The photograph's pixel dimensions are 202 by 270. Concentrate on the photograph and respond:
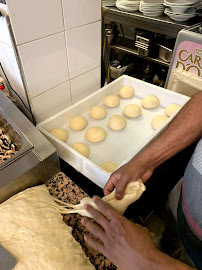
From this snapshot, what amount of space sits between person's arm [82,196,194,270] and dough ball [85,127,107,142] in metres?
0.66

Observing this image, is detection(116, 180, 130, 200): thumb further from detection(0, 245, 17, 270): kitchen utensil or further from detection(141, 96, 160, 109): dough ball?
detection(141, 96, 160, 109): dough ball

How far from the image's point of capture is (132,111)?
1.52 m

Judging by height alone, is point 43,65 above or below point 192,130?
above

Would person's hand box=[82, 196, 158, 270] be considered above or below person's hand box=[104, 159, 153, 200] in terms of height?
above

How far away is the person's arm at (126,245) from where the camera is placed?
0.61 meters

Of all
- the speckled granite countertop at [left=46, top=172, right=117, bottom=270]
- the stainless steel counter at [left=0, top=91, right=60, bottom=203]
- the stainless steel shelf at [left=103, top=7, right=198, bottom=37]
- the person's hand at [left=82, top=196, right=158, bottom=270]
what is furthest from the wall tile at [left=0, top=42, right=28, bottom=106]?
the stainless steel shelf at [left=103, top=7, right=198, bottom=37]

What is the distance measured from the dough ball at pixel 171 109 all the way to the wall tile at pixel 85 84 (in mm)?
567

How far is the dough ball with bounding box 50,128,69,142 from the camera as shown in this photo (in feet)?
4.26

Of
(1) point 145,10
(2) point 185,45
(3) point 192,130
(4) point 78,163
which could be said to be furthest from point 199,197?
(1) point 145,10

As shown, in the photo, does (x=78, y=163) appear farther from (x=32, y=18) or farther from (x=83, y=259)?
(x=32, y=18)

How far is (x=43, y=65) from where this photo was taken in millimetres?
1176

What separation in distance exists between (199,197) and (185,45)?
4.11ft

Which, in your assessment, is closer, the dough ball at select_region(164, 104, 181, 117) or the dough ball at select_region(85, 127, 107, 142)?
the dough ball at select_region(85, 127, 107, 142)

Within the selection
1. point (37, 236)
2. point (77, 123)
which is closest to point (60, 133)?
point (77, 123)
